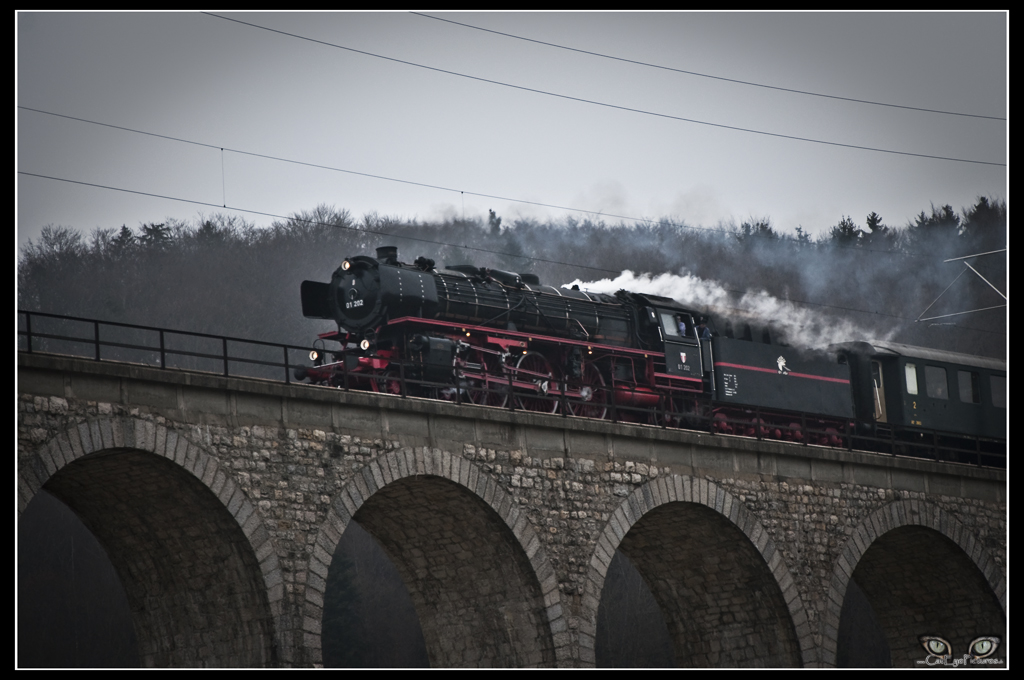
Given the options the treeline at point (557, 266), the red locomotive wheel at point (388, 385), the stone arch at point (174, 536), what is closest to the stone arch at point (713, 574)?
the red locomotive wheel at point (388, 385)

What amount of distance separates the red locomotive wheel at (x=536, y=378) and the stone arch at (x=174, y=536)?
22.9ft

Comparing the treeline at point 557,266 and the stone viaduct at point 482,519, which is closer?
the stone viaduct at point 482,519

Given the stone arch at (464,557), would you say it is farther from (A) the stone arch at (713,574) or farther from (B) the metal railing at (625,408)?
(A) the stone arch at (713,574)

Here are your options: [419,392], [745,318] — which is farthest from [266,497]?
[745,318]

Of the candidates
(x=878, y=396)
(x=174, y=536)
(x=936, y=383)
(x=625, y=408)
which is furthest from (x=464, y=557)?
(x=936, y=383)

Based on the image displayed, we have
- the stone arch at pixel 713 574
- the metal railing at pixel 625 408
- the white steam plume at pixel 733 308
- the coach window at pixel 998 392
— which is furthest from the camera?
the coach window at pixel 998 392

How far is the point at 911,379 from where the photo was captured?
28562 millimetres

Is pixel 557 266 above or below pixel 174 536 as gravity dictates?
above

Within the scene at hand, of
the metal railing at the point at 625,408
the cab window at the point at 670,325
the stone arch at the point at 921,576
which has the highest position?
the cab window at the point at 670,325

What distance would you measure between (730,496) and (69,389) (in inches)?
458

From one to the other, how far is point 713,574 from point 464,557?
5452mm

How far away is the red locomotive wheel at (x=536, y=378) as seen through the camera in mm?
22453

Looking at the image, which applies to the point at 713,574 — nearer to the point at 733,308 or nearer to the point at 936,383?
the point at 733,308
